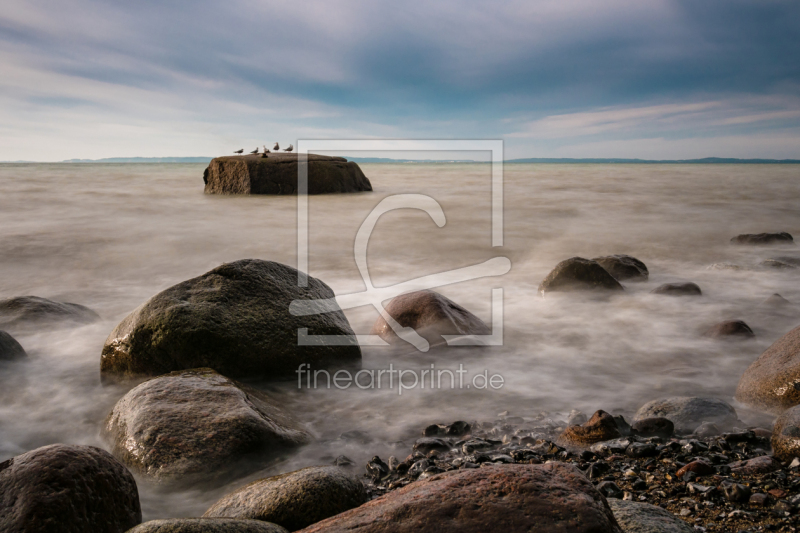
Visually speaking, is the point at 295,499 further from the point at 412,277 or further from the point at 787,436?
the point at 412,277

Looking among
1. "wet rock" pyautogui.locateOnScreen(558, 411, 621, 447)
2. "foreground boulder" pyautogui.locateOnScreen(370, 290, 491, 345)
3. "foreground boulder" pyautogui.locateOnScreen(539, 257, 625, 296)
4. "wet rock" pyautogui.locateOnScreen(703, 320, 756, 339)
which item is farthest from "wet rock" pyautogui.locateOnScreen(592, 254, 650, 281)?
"wet rock" pyautogui.locateOnScreen(558, 411, 621, 447)

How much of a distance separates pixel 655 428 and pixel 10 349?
15.1ft

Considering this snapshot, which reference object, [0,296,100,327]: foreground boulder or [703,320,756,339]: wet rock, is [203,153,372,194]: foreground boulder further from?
[703,320,756,339]: wet rock

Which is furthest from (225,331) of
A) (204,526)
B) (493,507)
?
(493,507)

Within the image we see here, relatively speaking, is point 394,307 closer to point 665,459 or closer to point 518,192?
point 665,459

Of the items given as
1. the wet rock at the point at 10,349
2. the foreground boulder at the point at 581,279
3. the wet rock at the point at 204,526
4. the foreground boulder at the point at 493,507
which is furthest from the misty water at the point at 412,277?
the foreground boulder at the point at 493,507

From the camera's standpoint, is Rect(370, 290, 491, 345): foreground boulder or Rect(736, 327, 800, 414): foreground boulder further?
Rect(370, 290, 491, 345): foreground boulder

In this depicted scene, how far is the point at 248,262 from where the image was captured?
4281mm

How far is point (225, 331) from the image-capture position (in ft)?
12.4

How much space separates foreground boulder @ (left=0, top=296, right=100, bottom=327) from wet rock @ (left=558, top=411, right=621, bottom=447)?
465 centimetres

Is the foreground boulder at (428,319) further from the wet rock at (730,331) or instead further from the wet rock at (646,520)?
the wet rock at (646,520)

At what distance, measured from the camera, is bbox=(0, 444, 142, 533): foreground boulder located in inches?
76.6

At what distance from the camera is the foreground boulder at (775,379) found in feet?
10.6

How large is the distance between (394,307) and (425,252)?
4768 millimetres
